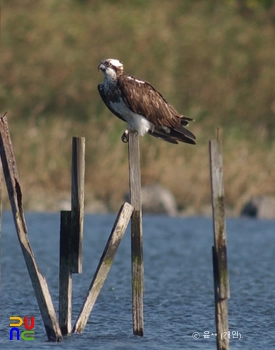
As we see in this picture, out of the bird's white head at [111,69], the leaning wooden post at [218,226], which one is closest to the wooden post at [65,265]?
the leaning wooden post at [218,226]

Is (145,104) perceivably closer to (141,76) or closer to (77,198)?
(77,198)

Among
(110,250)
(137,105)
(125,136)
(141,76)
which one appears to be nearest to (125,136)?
(125,136)

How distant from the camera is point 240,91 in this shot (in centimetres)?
2644

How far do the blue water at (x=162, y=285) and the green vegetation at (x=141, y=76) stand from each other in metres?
0.85

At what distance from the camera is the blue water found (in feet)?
32.6

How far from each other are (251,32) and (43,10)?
207 inches

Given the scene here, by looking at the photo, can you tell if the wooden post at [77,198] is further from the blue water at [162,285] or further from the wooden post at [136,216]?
the blue water at [162,285]

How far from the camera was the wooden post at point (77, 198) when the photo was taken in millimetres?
9328

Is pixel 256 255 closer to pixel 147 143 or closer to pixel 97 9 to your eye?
pixel 147 143

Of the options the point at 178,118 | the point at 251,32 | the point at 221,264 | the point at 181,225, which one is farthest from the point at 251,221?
the point at 221,264

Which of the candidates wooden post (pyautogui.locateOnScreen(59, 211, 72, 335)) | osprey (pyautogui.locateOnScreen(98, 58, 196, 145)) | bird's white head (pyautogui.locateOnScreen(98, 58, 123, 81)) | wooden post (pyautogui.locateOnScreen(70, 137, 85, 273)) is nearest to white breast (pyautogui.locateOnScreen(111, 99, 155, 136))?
osprey (pyautogui.locateOnScreen(98, 58, 196, 145))

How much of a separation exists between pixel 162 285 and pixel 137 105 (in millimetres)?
3560

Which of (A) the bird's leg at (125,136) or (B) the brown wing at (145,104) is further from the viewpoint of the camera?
(B) the brown wing at (145,104)

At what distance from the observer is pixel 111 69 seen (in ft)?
36.0
